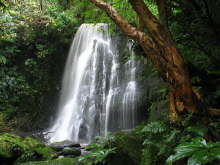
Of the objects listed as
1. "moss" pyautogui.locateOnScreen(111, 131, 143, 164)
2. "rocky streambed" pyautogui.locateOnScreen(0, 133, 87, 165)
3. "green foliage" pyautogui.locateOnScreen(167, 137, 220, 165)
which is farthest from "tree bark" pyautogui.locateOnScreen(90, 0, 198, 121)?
"rocky streambed" pyautogui.locateOnScreen(0, 133, 87, 165)

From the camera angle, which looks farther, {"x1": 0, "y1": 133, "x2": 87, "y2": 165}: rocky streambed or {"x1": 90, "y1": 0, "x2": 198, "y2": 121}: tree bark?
{"x1": 0, "y1": 133, "x2": 87, "y2": 165}: rocky streambed

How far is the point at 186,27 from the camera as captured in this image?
3.76 meters

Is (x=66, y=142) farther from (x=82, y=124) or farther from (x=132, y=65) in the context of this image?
(x=132, y=65)

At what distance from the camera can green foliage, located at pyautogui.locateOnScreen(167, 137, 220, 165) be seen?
5.18ft

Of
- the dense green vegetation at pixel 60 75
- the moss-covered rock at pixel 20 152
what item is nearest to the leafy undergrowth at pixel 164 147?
the dense green vegetation at pixel 60 75

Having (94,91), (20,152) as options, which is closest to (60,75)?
(94,91)

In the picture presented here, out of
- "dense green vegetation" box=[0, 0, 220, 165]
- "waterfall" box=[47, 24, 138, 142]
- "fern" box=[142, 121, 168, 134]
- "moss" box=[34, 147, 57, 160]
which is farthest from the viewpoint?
"waterfall" box=[47, 24, 138, 142]

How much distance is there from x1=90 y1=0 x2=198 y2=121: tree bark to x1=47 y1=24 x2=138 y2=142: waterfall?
287 inches

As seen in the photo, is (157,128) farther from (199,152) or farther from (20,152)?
(20,152)

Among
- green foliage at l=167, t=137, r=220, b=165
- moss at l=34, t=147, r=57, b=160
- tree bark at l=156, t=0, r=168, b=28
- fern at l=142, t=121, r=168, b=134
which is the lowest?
moss at l=34, t=147, r=57, b=160

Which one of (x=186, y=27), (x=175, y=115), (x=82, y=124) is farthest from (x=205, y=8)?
(x=82, y=124)

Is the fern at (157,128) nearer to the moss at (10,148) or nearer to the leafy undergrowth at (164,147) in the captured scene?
the leafy undergrowth at (164,147)

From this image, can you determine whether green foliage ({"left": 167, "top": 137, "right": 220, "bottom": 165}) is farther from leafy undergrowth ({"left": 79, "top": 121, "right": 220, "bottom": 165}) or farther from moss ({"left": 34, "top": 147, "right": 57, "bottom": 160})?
moss ({"left": 34, "top": 147, "right": 57, "bottom": 160})

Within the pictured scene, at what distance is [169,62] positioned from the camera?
271 centimetres
